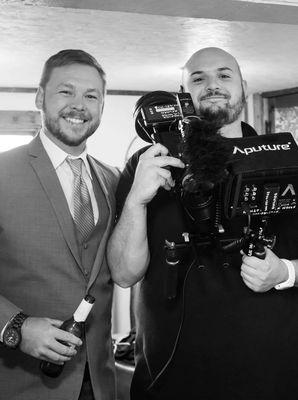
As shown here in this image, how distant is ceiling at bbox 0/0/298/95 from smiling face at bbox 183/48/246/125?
17 cm

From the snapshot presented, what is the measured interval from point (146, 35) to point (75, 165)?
5.23 feet

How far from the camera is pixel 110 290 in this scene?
58.7 inches

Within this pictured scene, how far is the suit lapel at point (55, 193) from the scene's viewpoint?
4.50 ft

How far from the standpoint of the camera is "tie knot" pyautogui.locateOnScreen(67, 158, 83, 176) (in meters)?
1.53

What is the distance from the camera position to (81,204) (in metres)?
1.47

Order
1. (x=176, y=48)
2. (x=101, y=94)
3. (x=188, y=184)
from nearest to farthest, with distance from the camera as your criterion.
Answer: (x=188, y=184)
(x=101, y=94)
(x=176, y=48)

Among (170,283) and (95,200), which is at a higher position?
(95,200)

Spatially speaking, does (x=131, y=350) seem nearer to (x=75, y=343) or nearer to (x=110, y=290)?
(x=110, y=290)

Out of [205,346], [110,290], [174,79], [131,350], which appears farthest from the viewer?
[174,79]

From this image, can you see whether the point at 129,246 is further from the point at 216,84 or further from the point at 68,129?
the point at 216,84

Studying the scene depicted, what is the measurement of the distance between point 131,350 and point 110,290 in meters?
1.45

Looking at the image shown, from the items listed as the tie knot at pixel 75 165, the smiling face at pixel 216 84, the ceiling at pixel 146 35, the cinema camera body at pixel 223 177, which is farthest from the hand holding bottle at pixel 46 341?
the ceiling at pixel 146 35

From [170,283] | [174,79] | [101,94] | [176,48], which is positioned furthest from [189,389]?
[174,79]

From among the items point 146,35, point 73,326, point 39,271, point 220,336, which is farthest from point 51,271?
point 146,35
